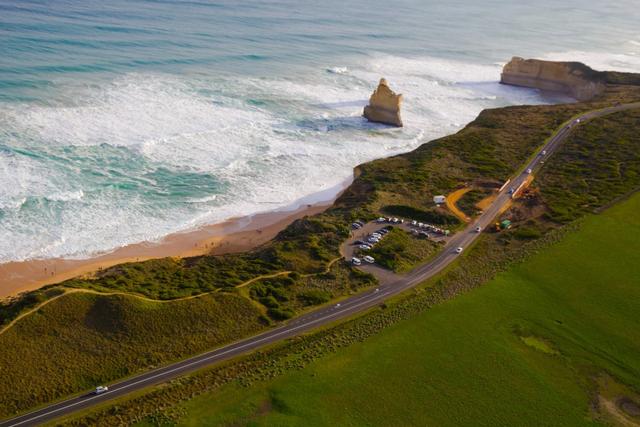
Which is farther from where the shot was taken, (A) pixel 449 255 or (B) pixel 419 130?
(B) pixel 419 130

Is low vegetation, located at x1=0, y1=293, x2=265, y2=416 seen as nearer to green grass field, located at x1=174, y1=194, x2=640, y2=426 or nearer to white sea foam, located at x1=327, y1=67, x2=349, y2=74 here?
green grass field, located at x1=174, y1=194, x2=640, y2=426

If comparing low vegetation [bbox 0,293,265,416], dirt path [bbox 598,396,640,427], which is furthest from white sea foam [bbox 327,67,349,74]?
dirt path [bbox 598,396,640,427]

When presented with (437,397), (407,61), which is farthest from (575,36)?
(437,397)

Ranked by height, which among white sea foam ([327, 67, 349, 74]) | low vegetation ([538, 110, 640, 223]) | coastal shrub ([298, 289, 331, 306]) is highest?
white sea foam ([327, 67, 349, 74])

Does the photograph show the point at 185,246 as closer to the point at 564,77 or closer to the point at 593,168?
the point at 593,168

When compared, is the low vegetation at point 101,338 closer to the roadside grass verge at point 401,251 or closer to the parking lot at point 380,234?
the parking lot at point 380,234

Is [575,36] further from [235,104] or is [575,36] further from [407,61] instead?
[235,104]

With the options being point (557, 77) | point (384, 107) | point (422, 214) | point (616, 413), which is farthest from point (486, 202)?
point (557, 77)
